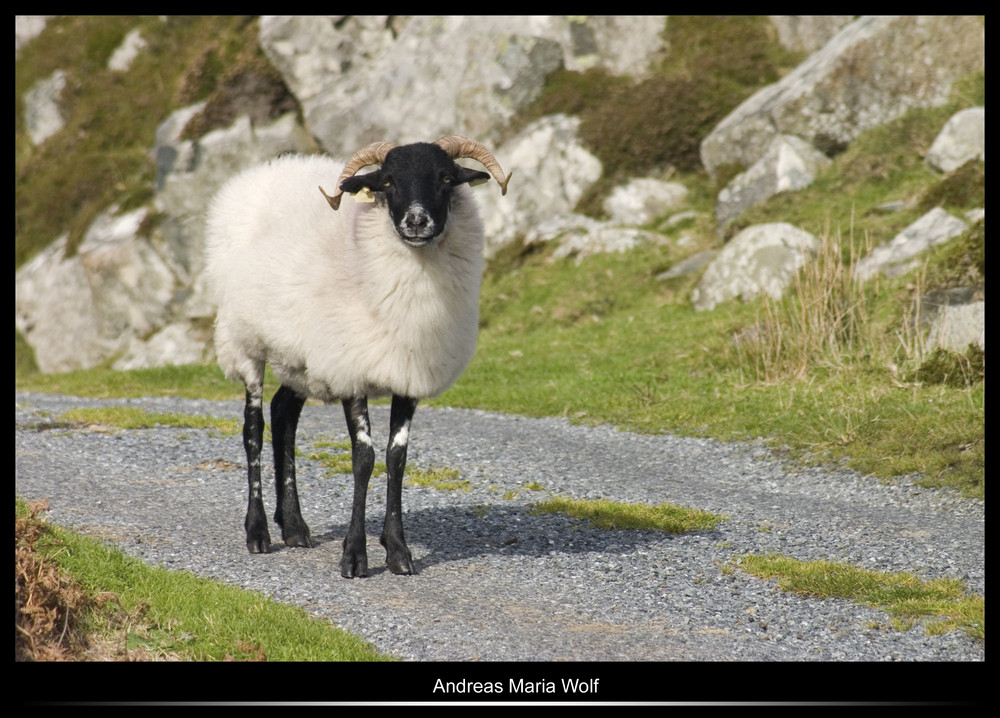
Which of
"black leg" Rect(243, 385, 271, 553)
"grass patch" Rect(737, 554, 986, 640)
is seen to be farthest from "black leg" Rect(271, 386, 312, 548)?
"grass patch" Rect(737, 554, 986, 640)

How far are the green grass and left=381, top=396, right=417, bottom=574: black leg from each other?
131 cm

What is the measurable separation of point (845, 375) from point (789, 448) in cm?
265

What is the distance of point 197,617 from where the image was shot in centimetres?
766

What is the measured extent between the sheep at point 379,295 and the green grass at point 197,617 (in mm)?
1247

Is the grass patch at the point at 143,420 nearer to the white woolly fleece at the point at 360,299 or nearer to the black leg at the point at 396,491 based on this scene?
the white woolly fleece at the point at 360,299

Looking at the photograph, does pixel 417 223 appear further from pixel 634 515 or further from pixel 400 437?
pixel 634 515

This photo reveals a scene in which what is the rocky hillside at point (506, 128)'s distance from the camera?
24.8 meters

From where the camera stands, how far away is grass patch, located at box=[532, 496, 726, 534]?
10.7 metres

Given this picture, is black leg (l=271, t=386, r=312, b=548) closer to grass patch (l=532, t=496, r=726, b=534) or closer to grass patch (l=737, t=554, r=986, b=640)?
grass patch (l=532, t=496, r=726, b=534)
